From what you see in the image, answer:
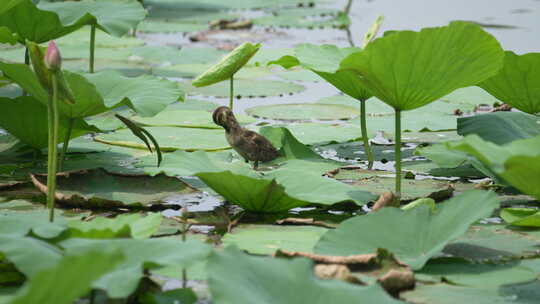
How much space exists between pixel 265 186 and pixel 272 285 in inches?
27.8

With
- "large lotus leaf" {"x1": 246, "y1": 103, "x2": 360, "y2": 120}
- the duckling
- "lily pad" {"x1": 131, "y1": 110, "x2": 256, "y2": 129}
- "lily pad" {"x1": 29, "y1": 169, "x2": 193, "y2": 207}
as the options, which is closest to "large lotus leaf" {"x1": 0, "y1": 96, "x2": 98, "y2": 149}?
"lily pad" {"x1": 29, "y1": 169, "x2": 193, "y2": 207}

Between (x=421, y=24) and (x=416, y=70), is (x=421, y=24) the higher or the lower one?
the lower one

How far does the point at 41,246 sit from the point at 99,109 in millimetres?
954

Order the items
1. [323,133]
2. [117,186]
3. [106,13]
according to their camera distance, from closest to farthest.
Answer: [117,186] < [323,133] < [106,13]

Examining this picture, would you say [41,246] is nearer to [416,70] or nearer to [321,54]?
[416,70]

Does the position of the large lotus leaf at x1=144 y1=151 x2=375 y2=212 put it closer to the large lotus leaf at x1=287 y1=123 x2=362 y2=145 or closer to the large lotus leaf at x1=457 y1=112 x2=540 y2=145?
the large lotus leaf at x1=457 y1=112 x2=540 y2=145

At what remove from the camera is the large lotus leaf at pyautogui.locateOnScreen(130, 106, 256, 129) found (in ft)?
11.1

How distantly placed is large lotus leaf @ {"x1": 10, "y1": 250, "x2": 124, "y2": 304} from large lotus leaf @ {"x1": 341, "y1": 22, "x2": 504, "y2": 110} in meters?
1.13

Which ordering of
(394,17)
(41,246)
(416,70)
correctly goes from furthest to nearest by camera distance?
(394,17), (416,70), (41,246)

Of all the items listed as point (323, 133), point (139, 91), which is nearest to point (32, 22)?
point (139, 91)

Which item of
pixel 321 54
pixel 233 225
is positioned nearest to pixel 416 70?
pixel 321 54

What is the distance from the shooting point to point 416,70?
2197 millimetres

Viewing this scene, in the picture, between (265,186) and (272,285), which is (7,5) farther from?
(272,285)

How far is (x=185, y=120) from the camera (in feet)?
11.3
